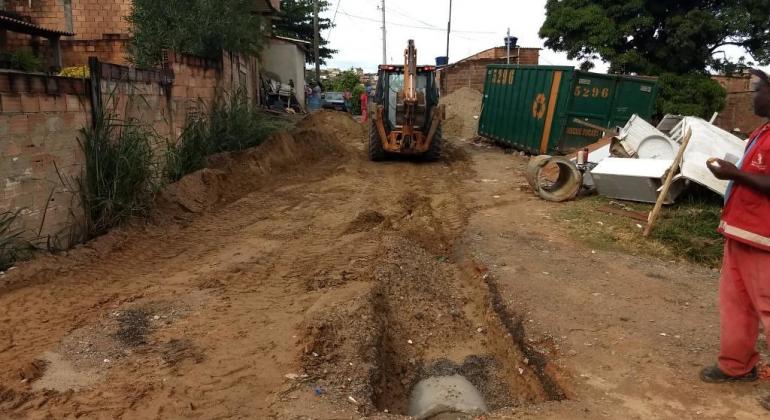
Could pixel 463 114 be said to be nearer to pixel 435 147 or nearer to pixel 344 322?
pixel 435 147

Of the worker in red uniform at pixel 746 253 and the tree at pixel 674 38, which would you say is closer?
the worker in red uniform at pixel 746 253

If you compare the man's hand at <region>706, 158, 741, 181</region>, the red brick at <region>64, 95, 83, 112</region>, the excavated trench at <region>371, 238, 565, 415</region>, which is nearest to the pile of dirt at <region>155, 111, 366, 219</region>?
the red brick at <region>64, 95, 83, 112</region>

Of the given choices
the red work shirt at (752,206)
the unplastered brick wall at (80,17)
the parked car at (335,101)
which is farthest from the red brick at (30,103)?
the parked car at (335,101)

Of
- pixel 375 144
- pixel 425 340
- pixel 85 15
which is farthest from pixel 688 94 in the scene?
pixel 85 15

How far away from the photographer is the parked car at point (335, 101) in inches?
1188

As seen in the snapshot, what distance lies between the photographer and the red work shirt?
10.7 feet

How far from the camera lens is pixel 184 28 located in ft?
35.7

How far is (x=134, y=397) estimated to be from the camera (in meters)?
3.47

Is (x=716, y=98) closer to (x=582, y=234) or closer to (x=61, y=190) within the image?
(x=582, y=234)

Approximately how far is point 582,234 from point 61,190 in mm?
6205

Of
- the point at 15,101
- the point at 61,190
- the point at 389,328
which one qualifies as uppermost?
the point at 15,101

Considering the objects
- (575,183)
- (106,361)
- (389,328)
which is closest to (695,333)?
(389,328)

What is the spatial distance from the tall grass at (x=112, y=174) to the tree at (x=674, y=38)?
48.9 feet

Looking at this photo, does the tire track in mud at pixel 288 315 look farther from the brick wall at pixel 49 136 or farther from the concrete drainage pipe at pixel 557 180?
the concrete drainage pipe at pixel 557 180
